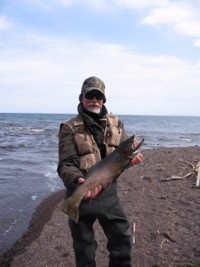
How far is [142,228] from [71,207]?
3451mm

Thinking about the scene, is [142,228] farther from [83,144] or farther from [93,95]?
[93,95]

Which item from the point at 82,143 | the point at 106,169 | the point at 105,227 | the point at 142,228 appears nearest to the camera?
the point at 106,169

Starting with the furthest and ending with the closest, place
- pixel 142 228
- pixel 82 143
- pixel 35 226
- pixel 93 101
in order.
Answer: pixel 35 226 < pixel 142 228 < pixel 93 101 < pixel 82 143

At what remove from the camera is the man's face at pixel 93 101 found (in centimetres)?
439

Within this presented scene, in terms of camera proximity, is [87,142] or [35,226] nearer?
[87,142]

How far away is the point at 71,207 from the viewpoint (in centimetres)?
406

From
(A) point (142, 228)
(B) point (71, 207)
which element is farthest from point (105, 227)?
(A) point (142, 228)

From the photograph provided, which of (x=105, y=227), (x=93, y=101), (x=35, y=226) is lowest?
(x=35, y=226)

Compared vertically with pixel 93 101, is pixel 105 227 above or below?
below

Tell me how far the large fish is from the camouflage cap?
2.66 feet

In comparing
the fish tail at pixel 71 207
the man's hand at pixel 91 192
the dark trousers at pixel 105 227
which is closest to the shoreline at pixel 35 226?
the dark trousers at pixel 105 227

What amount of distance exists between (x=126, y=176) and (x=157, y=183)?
1669 millimetres

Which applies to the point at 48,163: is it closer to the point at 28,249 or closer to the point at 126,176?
the point at 126,176

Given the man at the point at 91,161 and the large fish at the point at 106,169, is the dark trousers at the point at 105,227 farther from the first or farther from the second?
the large fish at the point at 106,169
